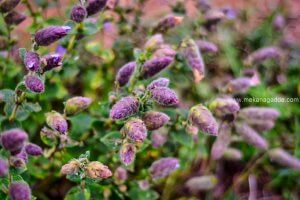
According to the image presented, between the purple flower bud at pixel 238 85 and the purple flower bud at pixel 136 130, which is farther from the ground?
the purple flower bud at pixel 136 130

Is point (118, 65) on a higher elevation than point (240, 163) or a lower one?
higher

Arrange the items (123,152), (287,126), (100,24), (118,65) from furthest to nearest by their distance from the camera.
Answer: (287,126), (118,65), (100,24), (123,152)

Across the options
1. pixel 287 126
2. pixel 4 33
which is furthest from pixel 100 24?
pixel 287 126

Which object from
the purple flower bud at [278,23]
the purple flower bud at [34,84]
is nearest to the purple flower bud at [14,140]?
the purple flower bud at [34,84]

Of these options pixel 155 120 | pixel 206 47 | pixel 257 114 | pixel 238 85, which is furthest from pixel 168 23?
pixel 155 120

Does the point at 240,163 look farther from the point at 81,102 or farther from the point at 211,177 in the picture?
the point at 81,102

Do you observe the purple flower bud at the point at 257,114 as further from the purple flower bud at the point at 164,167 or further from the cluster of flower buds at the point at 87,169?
the cluster of flower buds at the point at 87,169

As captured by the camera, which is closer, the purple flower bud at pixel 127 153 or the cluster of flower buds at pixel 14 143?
the cluster of flower buds at pixel 14 143
